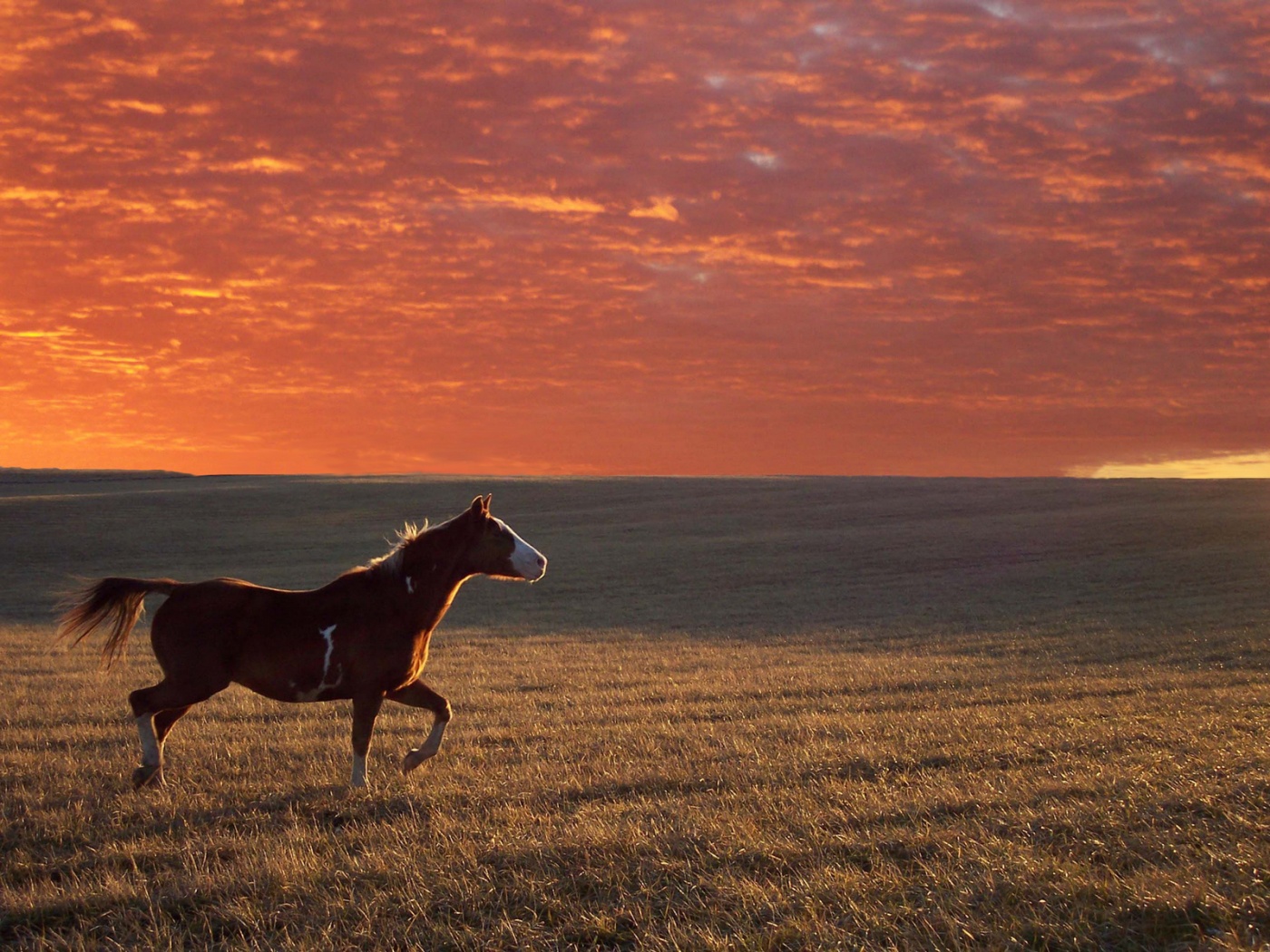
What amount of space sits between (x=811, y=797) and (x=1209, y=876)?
291cm

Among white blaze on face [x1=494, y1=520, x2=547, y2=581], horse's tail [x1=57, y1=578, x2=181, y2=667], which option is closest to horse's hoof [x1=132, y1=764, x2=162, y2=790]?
horse's tail [x1=57, y1=578, x2=181, y2=667]

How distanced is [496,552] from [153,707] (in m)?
3.23

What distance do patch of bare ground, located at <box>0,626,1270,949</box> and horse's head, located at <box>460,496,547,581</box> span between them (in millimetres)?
1854

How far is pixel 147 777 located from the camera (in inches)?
335

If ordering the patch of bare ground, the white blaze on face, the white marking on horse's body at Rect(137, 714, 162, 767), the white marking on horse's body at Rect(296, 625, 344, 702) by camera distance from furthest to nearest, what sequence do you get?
the white blaze on face
the white marking on horse's body at Rect(296, 625, 344, 702)
the white marking on horse's body at Rect(137, 714, 162, 767)
the patch of bare ground

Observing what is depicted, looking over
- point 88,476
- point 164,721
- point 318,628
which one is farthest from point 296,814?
point 88,476

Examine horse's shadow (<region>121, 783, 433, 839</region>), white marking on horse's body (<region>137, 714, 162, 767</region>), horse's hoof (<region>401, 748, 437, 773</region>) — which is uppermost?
white marking on horse's body (<region>137, 714, 162, 767</region>)

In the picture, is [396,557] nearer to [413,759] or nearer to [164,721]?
[413,759]

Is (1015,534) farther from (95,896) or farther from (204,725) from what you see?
(95,896)

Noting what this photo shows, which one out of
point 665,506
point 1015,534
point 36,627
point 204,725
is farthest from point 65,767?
point 665,506

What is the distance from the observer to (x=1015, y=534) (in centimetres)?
4353

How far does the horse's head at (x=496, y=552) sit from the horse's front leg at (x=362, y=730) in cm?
152

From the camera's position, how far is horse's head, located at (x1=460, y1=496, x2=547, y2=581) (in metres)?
9.35

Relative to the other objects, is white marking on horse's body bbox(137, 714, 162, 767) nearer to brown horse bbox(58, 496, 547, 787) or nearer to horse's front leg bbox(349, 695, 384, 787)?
brown horse bbox(58, 496, 547, 787)
